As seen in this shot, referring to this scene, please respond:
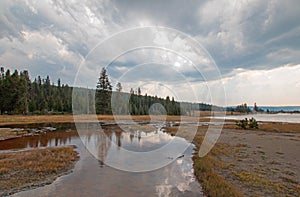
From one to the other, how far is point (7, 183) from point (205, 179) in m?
10.5

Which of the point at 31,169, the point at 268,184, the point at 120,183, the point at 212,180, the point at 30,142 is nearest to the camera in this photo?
the point at 268,184

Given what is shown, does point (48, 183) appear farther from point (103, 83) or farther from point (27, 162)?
point (103, 83)

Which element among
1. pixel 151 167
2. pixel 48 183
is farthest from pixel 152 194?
pixel 48 183

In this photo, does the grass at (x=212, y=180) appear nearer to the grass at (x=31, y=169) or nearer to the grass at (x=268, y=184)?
the grass at (x=268, y=184)

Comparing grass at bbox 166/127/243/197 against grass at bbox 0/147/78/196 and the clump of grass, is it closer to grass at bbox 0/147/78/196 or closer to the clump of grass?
the clump of grass

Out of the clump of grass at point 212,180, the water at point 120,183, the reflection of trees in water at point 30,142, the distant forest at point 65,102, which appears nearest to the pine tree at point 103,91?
the distant forest at point 65,102

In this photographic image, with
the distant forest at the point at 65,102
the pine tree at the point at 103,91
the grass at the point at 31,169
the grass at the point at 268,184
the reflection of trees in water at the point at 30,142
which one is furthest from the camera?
the pine tree at the point at 103,91

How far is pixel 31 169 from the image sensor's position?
12094mm

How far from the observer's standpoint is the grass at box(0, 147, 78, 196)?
9789 mm

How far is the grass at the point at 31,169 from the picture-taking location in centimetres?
979

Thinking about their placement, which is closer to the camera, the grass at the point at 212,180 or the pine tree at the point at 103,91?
the grass at the point at 212,180

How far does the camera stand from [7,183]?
32.2 feet

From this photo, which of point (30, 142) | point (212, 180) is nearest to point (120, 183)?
point (212, 180)

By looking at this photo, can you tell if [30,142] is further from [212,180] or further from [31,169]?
[212,180]
